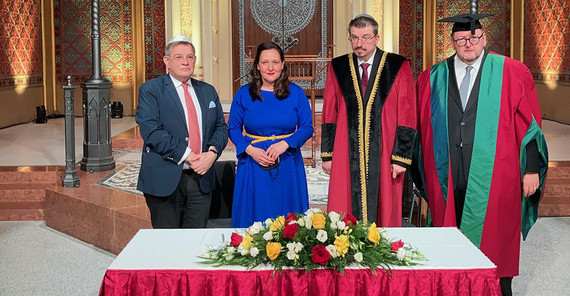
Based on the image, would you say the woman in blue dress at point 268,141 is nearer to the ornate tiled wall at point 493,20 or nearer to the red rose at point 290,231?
the red rose at point 290,231

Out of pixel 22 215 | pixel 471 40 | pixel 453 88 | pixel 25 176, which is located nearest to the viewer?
pixel 471 40

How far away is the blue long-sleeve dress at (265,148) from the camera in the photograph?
156 inches

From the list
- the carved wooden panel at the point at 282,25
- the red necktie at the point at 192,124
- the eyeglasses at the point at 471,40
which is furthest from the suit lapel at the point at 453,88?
the carved wooden panel at the point at 282,25

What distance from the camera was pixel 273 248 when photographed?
2.49 metres

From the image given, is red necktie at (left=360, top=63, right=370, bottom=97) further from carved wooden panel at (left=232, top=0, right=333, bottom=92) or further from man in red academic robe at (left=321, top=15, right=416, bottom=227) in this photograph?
carved wooden panel at (left=232, top=0, right=333, bottom=92)

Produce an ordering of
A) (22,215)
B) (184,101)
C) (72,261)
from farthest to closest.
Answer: (22,215), (72,261), (184,101)

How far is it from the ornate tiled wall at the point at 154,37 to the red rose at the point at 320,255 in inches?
428

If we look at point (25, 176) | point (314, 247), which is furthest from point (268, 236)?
point (25, 176)

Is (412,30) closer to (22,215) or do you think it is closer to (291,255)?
(22,215)

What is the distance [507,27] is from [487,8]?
0.51 metres

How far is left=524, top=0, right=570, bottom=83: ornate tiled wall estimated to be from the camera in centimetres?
1132

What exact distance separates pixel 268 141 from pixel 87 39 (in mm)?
9880

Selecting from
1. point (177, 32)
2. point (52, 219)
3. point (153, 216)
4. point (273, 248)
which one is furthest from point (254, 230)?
point (177, 32)

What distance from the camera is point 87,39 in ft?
42.7
